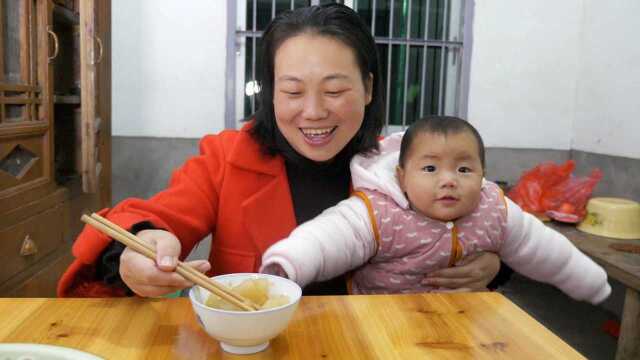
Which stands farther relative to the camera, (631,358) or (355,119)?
(631,358)

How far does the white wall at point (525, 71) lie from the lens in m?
3.40

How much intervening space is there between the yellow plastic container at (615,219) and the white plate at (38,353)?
2.48 m

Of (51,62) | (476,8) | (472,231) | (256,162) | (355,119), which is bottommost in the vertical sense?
(472,231)

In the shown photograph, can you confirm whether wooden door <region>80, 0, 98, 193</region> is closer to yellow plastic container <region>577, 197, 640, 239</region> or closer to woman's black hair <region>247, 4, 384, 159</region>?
woman's black hair <region>247, 4, 384, 159</region>

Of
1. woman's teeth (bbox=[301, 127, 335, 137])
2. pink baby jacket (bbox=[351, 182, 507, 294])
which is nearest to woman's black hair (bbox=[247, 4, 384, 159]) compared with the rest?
woman's teeth (bbox=[301, 127, 335, 137])

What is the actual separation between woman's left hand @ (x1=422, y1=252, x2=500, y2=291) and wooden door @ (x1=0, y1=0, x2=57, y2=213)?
1.60 m

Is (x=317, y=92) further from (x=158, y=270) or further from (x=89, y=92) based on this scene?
(x=89, y=92)

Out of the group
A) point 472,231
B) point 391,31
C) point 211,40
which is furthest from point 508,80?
point 472,231

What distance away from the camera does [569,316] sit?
3225 millimetres

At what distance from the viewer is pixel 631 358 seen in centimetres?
205

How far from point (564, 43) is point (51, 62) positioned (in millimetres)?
2898

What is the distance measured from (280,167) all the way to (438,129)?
0.44 meters

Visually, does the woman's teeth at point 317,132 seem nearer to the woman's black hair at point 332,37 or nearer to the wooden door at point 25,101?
the woman's black hair at point 332,37

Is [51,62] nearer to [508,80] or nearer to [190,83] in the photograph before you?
[190,83]
